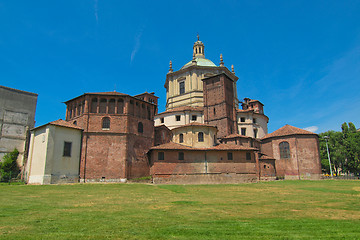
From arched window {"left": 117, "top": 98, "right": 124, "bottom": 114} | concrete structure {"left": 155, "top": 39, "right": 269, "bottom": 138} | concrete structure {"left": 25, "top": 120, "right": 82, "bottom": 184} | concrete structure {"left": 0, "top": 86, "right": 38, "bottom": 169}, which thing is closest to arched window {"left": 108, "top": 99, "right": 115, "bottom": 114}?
arched window {"left": 117, "top": 98, "right": 124, "bottom": 114}

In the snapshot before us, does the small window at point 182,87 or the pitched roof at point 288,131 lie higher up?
the small window at point 182,87

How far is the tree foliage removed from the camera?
174 feet

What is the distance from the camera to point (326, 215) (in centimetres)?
920

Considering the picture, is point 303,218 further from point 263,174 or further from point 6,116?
point 6,116

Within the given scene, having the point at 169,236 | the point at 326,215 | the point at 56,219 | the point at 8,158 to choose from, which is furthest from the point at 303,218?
the point at 8,158

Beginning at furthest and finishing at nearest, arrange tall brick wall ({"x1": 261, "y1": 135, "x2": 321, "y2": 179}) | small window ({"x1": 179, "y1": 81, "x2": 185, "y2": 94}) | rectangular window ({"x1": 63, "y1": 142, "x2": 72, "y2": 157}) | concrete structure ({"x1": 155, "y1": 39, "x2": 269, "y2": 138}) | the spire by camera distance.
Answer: the spire < small window ({"x1": 179, "y1": 81, "x2": 185, "y2": 94}) < concrete structure ({"x1": 155, "y1": 39, "x2": 269, "y2": 138}) < tall brick wall ({"x1": 261, "y1": 135, "x2": 321, "y2": 179}) < rectangular window ({"x1": 63, "y1": 142, "x2": 72, "y2": 157})

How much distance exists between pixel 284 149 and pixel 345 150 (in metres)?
19.3

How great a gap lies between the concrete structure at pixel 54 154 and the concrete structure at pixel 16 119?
14420 mm

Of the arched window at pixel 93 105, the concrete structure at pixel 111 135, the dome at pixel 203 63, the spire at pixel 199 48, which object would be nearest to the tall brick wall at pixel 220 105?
the dome at pixel 203 63

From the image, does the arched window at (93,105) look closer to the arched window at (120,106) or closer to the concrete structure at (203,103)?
the arched window at (120,106)

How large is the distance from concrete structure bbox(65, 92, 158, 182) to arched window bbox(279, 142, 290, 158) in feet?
76.2

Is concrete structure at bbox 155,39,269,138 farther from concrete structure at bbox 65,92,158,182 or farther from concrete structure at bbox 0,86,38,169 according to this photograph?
concrete structure at bbox 0,86,38,169

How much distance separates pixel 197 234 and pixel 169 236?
71 cm

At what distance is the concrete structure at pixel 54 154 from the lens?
30766 millimetres
